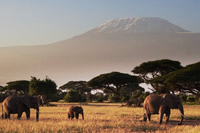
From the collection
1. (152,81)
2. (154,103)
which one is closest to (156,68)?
(152,81)

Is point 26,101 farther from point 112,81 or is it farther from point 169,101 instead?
point 112,81

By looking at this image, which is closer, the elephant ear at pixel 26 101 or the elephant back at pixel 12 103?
the elephant ear at pixel 26 101

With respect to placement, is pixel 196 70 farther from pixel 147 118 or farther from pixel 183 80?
pixel 147 118

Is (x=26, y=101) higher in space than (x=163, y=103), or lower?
higher

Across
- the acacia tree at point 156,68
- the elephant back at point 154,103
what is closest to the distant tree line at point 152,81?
the acacia tree at point 156,68

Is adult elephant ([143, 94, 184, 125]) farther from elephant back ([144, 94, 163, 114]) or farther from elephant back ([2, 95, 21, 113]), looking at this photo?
elephant back ([2, 95, 21, 113])

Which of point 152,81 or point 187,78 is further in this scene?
point 152,81

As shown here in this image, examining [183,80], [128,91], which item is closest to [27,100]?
[183,80]

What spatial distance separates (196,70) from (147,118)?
26.2 m

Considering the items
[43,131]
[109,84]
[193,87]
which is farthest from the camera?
[109,84]

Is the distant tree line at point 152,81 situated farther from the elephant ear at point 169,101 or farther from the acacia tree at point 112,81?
the elephant ear at point 169,101

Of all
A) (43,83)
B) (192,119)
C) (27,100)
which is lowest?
(192,119)

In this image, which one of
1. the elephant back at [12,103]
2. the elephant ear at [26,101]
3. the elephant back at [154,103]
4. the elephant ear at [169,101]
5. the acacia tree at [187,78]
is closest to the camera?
the elephant ear at [169,101]

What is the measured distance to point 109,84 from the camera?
60969mm
